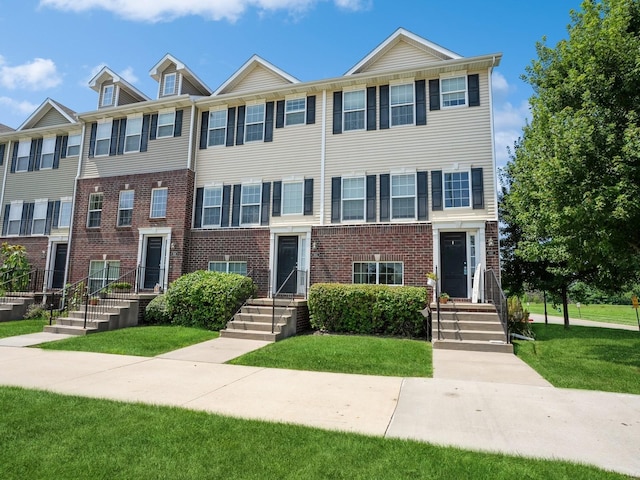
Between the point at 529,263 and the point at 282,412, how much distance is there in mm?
12425

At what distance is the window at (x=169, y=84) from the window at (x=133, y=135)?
5.14 feet

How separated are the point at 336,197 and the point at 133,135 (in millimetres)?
9039

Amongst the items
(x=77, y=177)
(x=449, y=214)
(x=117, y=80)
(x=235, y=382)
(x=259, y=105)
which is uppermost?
(x=117, y=80)

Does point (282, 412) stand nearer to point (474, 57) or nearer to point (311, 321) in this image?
point (311, 321)

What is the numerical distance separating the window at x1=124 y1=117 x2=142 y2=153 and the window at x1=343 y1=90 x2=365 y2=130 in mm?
8473

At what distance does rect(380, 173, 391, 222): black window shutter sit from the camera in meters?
12.8

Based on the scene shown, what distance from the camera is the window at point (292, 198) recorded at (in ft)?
45.5

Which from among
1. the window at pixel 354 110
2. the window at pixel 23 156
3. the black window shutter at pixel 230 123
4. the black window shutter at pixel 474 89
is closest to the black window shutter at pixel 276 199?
the black window shutter at pixel 230 123

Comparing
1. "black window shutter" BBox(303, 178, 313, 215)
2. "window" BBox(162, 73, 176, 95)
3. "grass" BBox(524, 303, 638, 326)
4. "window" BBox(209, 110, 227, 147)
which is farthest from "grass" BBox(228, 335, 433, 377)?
"grass" BBox(524, 303, 638, 326)

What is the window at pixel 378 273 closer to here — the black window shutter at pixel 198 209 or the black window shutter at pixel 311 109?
the black window shutter at pixel 311 109

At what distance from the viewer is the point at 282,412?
4781mm

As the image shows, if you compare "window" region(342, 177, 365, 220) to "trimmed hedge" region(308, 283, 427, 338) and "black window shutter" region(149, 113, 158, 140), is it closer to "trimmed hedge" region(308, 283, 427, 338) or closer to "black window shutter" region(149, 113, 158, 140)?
"trimmed hedge" region(308, 283, 427, 338)

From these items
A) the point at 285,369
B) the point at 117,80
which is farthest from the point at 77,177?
the point at 285,369

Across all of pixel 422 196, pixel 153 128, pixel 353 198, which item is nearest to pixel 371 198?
pixel 353 198
